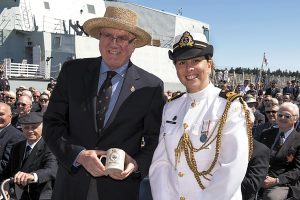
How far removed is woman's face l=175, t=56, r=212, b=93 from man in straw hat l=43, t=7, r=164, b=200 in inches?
14.8

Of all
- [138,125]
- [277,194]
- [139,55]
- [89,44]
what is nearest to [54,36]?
[89,44]

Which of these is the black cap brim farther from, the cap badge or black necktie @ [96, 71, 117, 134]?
black necktie @ [96, 71, 117, 134]

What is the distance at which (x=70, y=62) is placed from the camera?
313 centimetres

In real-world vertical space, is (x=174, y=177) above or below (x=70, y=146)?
below

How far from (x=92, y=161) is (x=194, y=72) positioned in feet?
2.90

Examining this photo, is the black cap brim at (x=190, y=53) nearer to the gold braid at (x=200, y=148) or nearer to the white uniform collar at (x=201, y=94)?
the white uniform collar at (x=201, y=94)

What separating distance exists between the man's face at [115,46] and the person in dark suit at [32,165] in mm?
2034

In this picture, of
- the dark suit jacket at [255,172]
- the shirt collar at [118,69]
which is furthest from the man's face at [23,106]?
the shirt collar at [118,69]

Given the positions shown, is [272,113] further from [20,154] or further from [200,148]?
[200,148]

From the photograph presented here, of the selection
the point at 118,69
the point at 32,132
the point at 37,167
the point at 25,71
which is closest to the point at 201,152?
the point at 118,69

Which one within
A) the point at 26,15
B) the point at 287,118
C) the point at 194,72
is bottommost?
the point at 287,118

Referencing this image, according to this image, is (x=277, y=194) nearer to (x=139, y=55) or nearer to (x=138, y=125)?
(x=138, y=125)

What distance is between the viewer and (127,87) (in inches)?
117

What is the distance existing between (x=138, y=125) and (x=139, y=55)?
88.3 ft
